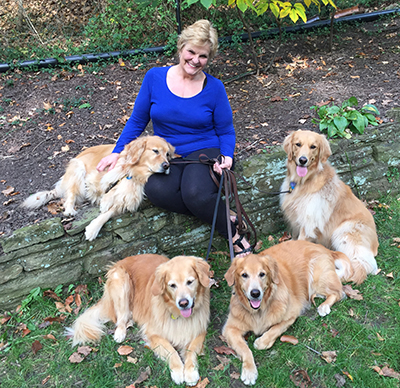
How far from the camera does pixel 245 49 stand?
7.25m

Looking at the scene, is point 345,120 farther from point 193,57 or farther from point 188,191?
point 188,191

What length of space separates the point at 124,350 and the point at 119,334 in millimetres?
160

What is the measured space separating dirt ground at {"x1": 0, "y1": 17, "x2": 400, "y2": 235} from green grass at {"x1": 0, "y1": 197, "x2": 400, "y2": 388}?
4.12 feet

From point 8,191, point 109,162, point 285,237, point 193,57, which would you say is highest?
point 193,57

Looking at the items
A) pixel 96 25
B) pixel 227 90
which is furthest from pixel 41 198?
pixel 96 25

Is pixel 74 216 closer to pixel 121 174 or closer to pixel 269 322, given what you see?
pixel 121 174

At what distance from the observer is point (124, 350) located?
114 inches

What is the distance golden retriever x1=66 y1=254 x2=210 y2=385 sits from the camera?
2705mm

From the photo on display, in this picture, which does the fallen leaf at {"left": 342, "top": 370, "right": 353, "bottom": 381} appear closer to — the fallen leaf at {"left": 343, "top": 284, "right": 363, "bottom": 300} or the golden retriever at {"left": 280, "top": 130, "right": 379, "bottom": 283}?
the fallen leaf at {"left": 343, "top": 284, "right": 363, "bottom": 300}

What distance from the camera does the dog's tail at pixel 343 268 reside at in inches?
133

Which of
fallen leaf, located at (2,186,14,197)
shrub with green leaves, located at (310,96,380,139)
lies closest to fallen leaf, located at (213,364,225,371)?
fallen leaf, located at (2,186,14,197)

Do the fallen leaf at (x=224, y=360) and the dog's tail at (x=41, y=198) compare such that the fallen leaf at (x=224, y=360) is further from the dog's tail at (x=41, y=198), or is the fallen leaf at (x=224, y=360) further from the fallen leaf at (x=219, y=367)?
the dog's tail at (x=41, y=198)

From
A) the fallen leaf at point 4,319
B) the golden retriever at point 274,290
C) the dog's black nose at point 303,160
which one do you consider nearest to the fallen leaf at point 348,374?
the golden retriever at point 274,290

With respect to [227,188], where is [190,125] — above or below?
above
